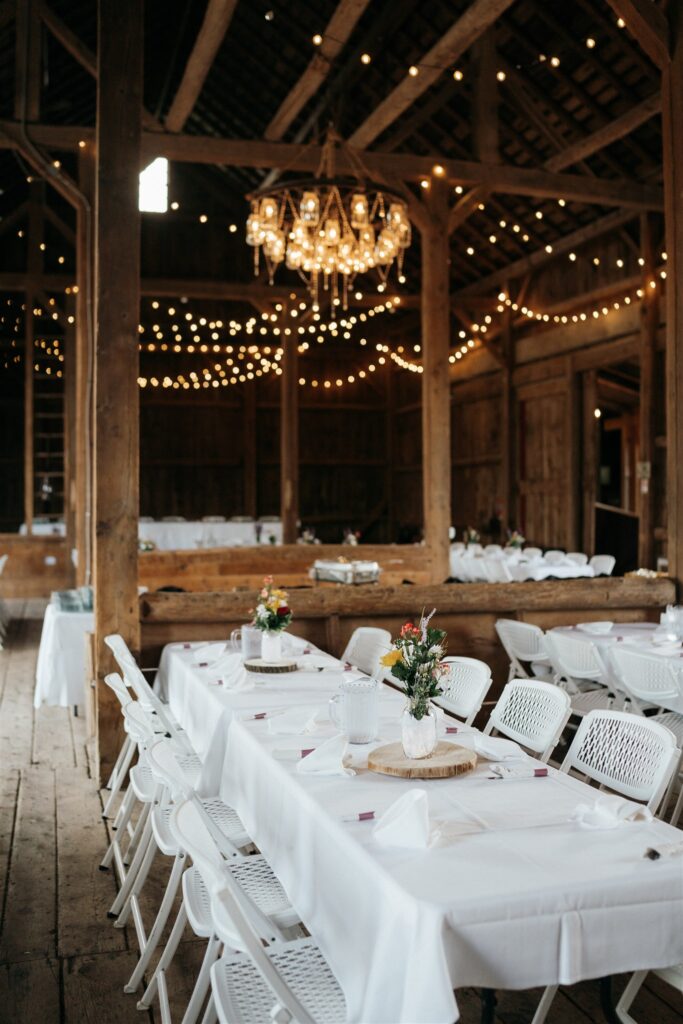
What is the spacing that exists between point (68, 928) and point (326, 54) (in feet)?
20.6

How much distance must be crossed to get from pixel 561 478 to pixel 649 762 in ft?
37.8

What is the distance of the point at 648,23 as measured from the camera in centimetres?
577

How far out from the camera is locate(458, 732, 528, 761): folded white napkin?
2869 mm

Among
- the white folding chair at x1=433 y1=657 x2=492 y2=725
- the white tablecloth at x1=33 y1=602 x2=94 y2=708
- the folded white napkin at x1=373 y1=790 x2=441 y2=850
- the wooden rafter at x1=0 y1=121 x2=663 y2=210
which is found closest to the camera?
the folded white napkin at x1=373 y1=790 x2=441 y2=850

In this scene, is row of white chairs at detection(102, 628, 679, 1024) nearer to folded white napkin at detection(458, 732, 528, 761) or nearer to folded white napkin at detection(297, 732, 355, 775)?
folded white napkin at detection(458, 732, 528, 761)

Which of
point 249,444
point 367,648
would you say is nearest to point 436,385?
point 367,648

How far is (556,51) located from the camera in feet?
33.1

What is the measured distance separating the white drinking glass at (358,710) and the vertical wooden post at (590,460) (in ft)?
36.4

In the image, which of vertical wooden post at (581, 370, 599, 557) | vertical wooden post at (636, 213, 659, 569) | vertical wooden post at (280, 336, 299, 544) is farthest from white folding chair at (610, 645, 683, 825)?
vertical wooden post at (280, 336, 299, 544)

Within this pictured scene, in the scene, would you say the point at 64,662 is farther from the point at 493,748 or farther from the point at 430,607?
the point at 493,748

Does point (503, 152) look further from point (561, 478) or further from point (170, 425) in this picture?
point (170, 425)

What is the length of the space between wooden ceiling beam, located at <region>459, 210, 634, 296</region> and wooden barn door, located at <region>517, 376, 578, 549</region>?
1.76 meters

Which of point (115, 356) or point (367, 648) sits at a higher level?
point (115, 356)

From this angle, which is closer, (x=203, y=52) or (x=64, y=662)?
(x=64, y=662)
